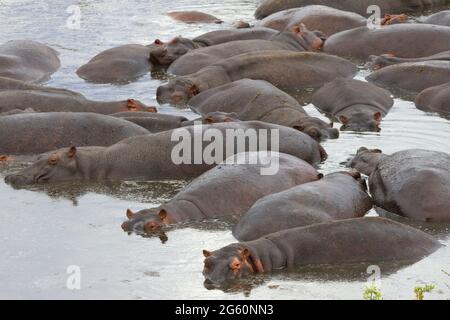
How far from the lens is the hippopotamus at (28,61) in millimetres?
12586

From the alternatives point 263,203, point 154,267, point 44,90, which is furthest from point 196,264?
point 44,90

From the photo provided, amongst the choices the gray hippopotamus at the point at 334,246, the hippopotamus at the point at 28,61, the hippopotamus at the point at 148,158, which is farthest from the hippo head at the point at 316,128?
the hippopotamus at the point at 28,61

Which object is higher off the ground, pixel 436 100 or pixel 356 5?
pixel 356 5

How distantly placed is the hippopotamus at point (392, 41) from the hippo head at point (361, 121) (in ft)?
9.12

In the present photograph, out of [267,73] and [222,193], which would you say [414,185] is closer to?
[222,193]

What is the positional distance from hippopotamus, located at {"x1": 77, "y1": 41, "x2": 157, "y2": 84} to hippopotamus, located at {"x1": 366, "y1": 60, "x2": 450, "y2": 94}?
2.72m

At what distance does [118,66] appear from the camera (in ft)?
42.7

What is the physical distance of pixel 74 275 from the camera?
6.73m

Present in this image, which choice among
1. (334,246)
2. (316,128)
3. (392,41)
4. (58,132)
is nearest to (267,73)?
(392,41)

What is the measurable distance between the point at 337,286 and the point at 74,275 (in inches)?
60.1

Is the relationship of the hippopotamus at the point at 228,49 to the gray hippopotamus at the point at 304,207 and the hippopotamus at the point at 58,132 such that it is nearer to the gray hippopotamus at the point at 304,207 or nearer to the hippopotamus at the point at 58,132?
the hippopotamus at the point at 58,132

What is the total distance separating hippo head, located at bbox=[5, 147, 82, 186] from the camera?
28.9ft

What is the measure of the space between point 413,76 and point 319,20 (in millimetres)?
3473
